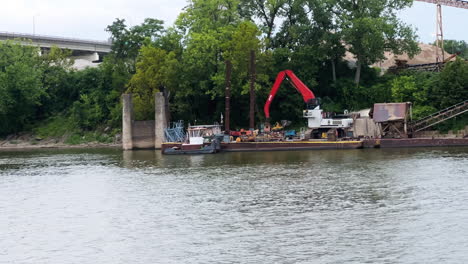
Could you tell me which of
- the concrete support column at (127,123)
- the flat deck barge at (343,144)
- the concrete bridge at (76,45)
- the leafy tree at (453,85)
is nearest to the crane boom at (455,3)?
the leafy tree at (453,85)

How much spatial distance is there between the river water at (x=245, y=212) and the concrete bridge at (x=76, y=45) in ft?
207

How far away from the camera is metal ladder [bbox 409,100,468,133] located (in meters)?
69.0

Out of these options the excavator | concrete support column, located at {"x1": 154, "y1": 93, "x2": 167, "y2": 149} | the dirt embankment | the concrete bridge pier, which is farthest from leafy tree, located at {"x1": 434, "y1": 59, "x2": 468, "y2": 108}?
the dirt embankment

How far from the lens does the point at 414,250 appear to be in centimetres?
2650

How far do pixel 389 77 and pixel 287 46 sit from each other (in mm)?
12094

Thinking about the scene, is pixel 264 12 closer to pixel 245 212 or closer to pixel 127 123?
pixel 127 123

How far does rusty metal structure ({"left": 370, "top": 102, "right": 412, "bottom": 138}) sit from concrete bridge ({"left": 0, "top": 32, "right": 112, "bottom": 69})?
5844 cm

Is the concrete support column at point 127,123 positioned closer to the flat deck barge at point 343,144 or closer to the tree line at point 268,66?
the tree line at point 268,66

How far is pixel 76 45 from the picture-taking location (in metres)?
123

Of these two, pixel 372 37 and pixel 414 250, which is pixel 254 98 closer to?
pixel 372 37

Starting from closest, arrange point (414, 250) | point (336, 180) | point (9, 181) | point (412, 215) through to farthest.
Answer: point (414, 250) → point (412, 215) → point (336, 180) → point (9, 181)

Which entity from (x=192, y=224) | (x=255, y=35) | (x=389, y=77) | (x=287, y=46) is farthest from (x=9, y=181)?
(x=389, y=77)

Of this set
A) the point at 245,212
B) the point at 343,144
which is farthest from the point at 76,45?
the point at 245,212

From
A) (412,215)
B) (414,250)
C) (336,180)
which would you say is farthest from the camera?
(336,180)
